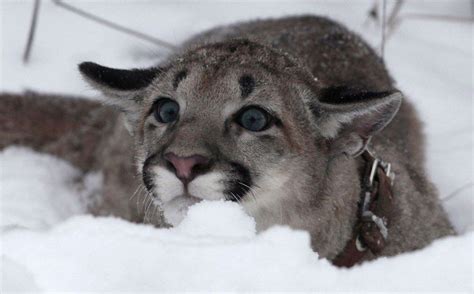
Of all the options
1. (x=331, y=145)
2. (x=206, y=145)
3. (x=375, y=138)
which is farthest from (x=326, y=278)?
(x=375, y=138)

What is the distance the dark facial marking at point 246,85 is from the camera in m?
3.75

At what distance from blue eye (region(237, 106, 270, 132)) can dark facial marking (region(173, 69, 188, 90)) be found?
1.21 ft

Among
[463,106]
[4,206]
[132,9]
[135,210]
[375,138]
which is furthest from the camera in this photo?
[132,9]

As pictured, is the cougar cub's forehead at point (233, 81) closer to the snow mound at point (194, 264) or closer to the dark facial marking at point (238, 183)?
the dark facial marking at point (238, 183)

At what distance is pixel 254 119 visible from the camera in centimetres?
373

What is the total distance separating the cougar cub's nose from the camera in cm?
335

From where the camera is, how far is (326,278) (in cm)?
248

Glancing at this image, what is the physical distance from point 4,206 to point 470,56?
4.18 metres

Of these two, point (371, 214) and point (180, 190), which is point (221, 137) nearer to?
point (180, 190)

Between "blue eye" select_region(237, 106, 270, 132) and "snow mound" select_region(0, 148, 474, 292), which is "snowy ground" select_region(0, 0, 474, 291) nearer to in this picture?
"snow mound" select_region(0, 148, 474, 292)

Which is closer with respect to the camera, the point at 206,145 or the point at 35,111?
the point at 206,145

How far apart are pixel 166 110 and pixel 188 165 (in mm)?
622

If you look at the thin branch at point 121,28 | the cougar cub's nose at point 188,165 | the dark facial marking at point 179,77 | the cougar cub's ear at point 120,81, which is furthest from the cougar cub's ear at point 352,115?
the thin branch at point 121,28

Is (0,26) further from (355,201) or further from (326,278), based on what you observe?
(326,278)
